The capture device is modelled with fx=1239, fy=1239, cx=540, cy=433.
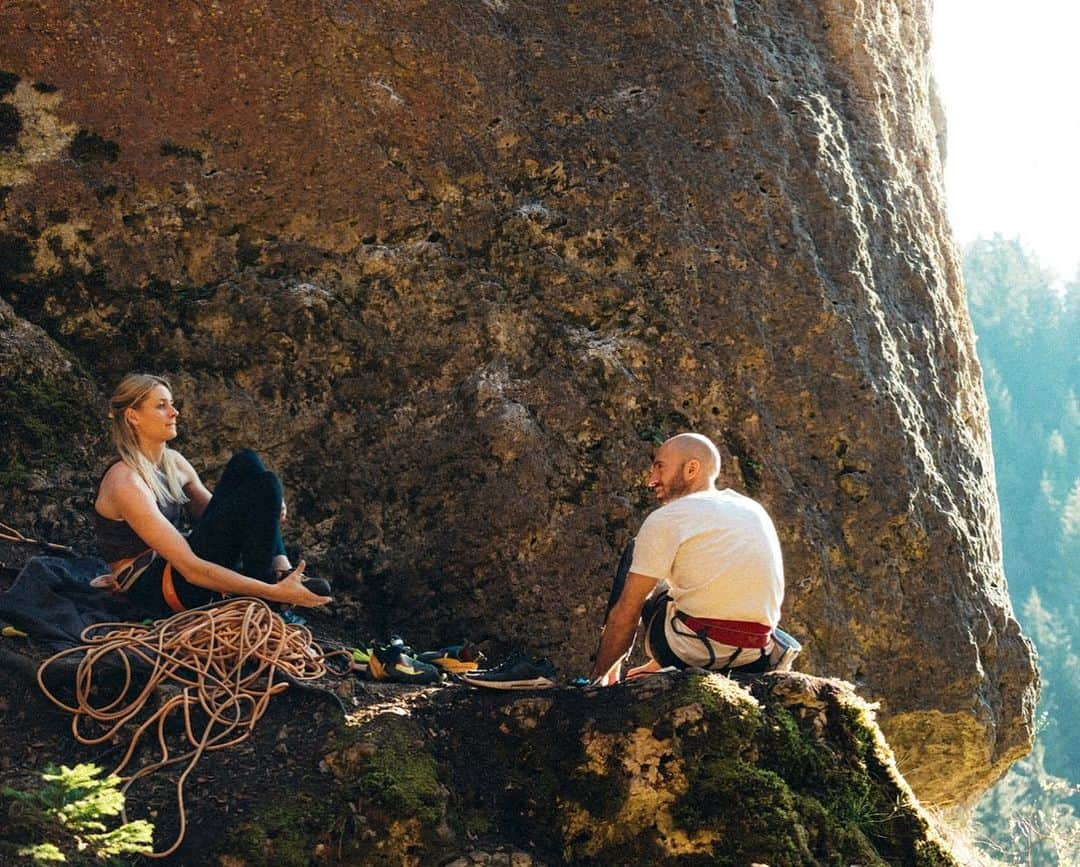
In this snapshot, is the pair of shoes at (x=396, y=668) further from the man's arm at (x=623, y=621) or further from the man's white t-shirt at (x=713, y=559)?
the man's white t-shirt at (x=713, y=559)

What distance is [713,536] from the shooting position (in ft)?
15.2

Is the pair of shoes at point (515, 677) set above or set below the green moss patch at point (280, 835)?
above

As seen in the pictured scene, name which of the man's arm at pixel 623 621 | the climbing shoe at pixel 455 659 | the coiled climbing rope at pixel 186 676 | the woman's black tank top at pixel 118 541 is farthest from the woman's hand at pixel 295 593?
the man's arm at pixel 623 621

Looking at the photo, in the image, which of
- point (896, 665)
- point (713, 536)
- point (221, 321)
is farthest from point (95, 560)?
point (896, 665)

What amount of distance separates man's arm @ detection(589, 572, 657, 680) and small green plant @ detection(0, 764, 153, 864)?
1.78 m

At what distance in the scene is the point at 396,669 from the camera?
489 centimetres

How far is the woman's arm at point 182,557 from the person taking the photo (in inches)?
193

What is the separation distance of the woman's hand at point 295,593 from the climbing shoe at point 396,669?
32 centimetres

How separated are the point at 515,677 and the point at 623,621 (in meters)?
0.49

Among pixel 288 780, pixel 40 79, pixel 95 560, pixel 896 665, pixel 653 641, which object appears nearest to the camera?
pixel 288 780

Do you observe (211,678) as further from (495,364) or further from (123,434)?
(495,364)

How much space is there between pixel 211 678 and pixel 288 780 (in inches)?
22.4

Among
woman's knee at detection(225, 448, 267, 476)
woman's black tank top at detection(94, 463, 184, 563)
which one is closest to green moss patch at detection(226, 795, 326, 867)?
woman's knee at detection(225, 448, 267, 476)

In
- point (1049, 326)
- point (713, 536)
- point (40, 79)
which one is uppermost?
point (40, 79)
